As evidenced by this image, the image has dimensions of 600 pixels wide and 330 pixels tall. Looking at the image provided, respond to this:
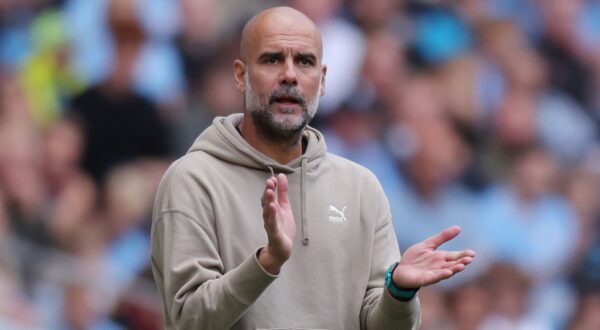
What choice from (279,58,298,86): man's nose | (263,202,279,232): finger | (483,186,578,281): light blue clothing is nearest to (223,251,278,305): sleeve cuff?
(263,202,279,232): finger

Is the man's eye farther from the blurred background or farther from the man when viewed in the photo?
the blurred background

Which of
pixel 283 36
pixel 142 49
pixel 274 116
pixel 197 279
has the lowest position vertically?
pixel 142 49

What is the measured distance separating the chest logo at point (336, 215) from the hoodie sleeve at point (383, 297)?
142mm

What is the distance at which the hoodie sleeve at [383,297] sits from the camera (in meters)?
4.45

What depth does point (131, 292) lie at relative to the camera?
8336 millimetres

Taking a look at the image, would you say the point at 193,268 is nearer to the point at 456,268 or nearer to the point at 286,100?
the point at 286,100

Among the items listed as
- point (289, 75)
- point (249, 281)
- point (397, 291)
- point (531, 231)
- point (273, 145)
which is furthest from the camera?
point (531, 231)

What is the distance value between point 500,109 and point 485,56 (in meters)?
0.35

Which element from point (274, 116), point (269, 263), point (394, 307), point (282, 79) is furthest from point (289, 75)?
point (394, 307)

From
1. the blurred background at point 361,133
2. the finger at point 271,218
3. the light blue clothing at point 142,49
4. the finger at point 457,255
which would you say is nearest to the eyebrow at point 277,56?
the finger at point 271,218

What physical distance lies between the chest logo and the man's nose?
0.41m

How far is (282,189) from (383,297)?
50 cm

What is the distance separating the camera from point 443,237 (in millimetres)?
4371

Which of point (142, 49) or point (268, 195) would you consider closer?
point (268, 195)
